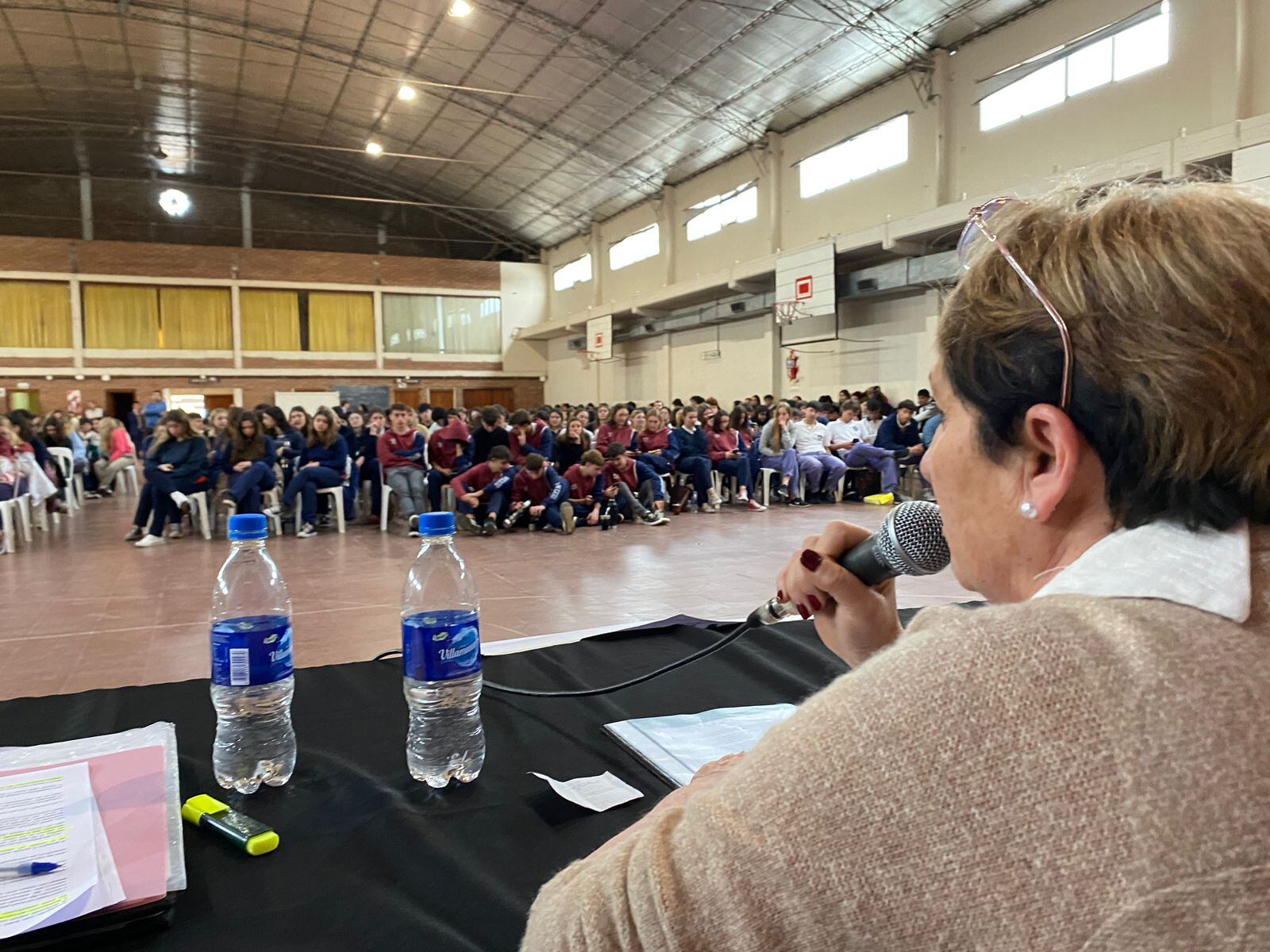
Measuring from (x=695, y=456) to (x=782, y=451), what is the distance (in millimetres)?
1154

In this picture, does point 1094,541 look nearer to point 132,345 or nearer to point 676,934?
point 676,934

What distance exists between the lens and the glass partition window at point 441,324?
843 inches

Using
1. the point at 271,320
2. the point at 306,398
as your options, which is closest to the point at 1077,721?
the point at 306,398

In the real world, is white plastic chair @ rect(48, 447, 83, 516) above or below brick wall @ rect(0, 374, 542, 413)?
below

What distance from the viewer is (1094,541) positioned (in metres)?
0.63

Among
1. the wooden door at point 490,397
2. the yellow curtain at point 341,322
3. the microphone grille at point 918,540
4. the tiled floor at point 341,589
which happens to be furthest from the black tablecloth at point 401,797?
the wooden door at point 490,397

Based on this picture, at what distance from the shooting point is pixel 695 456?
8.97m

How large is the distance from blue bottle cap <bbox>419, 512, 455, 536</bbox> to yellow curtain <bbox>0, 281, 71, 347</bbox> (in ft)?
70.4

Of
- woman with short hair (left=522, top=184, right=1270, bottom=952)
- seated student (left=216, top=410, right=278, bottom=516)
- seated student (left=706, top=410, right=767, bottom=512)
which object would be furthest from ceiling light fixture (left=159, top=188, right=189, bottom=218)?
woman with short hair (left=522, top=184, right=1270, bottom=952)

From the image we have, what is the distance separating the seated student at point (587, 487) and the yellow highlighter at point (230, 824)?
665 centimetres

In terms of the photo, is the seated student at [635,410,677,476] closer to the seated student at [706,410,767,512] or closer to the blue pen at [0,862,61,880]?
the seated student at [706,410,767,512]

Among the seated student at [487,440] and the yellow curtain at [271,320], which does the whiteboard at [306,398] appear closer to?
the yellow curtain at [271,320]

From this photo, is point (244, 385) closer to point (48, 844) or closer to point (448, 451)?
point (448, 451)

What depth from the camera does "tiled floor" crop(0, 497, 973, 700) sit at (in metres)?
3.35
